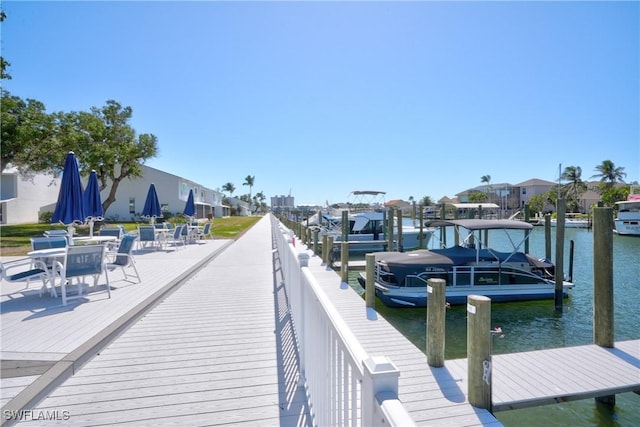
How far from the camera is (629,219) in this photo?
111 ft

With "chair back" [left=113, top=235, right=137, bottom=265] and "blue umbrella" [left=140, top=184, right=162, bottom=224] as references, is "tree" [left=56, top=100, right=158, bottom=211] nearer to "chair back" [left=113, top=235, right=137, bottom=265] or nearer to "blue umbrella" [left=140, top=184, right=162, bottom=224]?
"blue umbrella" [left=140, top=184, right=162, bottom=224]

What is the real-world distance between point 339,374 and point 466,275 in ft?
27.3

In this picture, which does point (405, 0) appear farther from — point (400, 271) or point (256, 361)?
point (256, 361)

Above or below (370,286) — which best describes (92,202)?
above

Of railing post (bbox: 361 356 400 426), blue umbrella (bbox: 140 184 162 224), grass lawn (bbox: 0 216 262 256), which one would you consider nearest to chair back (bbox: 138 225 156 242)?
blue umbrella (bbox: 140 184 162 224)

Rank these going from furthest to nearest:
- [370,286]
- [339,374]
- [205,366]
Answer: [370,286] → [205,366] → [339,374]

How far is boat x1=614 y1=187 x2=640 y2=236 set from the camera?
110ft

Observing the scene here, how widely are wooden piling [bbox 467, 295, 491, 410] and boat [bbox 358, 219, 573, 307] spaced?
519 cm

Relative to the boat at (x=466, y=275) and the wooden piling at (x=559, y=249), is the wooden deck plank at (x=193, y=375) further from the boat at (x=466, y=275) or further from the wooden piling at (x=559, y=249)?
the wooden piling at (x=559, y=249)

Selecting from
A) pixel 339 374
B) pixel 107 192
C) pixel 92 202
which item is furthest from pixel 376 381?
pixel 107 192

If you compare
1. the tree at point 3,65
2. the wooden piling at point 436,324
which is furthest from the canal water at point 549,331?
the tree at point 3,65

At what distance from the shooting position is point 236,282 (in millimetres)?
7613

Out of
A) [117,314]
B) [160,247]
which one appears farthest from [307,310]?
[160,247]

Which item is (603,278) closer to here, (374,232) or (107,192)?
(374,232)
